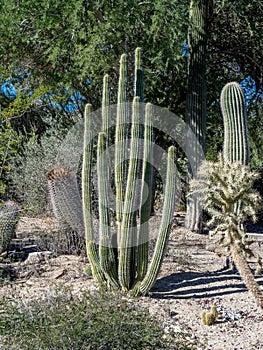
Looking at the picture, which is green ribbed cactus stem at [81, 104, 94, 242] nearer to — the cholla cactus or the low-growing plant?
the low-growing plant

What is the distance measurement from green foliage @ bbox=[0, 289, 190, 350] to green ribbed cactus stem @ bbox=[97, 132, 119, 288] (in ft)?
4.08

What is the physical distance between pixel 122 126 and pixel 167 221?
1015mm

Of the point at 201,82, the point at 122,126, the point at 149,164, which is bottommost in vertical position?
the point at 149,164

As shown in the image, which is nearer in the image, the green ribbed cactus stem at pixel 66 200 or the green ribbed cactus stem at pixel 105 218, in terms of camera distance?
the green ribbed cactus stem at pixel 105 218

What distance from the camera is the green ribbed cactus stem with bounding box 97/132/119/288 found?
4.75m

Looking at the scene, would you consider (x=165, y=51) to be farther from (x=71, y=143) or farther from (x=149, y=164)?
(x=149, y=164)

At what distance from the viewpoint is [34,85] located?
8.90m

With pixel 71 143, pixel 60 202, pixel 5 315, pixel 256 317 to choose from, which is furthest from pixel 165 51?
pixel 5 315

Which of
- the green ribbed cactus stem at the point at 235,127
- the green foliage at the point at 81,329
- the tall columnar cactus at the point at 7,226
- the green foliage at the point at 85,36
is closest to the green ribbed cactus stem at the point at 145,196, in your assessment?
the green ribbed cactus stem at the point at 235,127

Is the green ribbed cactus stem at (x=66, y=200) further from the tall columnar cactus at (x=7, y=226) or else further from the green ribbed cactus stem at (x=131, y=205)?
the green ribbed cactus stem at (x=131, y=205)

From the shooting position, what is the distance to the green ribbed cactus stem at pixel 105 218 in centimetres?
475

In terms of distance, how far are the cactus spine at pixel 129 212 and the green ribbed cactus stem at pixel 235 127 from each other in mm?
1003

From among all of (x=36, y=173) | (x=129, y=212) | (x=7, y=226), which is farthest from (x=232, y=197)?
(x=36, y=173)

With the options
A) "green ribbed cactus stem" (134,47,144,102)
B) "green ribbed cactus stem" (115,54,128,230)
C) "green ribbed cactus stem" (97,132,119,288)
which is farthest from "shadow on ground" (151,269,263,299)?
"green ribbed cactus stem" (134,47,144,102)
